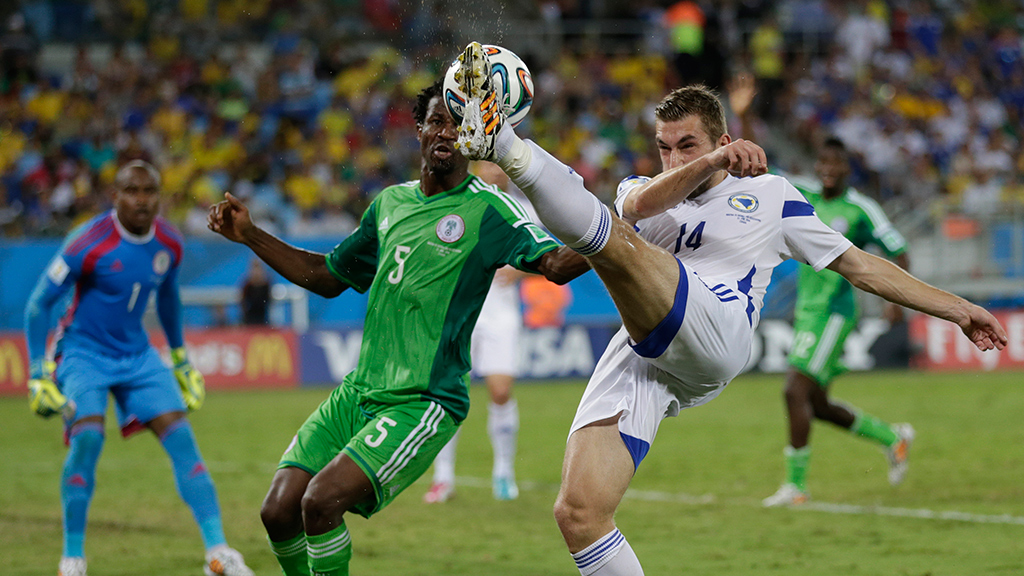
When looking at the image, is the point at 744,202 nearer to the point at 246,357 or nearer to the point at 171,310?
the point at 171,310

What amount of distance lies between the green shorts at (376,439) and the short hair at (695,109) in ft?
5.25

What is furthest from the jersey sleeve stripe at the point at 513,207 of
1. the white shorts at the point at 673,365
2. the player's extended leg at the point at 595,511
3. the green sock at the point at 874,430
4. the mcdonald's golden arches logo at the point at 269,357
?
the mcdonald's golden arches logo at the point at 269,357

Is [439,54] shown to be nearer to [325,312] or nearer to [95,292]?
[95,292]

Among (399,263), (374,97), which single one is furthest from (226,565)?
(374,97)

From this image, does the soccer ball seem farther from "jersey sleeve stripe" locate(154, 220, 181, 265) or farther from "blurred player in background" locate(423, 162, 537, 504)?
"blurred player in background" locate(423, 162, 537, 504)

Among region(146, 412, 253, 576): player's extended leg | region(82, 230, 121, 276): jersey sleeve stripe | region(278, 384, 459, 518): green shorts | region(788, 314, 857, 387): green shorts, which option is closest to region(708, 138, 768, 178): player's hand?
region(278, 384, 459, 518): green shorts

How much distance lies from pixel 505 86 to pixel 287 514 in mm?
A: 1973

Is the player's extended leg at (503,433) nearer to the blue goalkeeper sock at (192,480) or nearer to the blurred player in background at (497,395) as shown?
the blurred player in background at (497,395)

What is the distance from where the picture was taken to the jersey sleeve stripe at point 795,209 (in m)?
4.96

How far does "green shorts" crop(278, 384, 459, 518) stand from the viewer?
15.1ft

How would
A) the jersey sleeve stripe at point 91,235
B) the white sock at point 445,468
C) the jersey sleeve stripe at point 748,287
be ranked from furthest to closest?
the white sock at point 445,468
the jersey sleeve stripe at point 91,235
the jersey sleeve stripe at point 748,287

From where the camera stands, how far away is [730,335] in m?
4.45

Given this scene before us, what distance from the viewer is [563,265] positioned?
4621 mm

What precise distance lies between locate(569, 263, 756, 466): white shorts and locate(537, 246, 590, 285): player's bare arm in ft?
1.22
